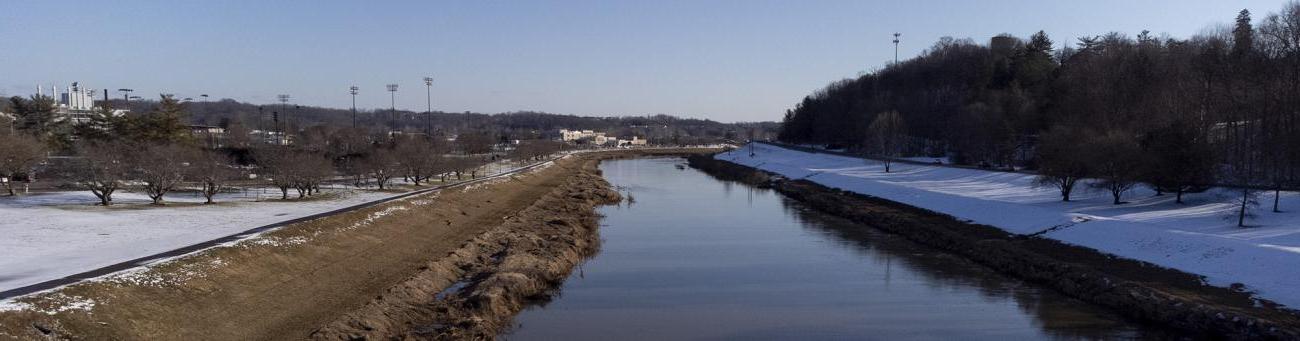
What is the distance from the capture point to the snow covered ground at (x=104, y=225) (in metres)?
17.5

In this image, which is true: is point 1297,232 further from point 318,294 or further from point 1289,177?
point 318,294

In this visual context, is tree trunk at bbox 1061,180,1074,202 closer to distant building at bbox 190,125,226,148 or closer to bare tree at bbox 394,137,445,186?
bare tree at bbox 394,137,445,186

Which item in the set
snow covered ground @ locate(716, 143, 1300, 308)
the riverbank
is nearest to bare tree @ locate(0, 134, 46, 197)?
the riverbank

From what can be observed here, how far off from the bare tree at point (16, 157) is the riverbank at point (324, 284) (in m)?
15.9

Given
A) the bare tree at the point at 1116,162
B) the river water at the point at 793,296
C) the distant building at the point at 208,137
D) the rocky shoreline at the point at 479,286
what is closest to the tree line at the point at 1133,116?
the bare tree at the point at 1116,162

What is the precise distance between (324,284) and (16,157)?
921 inches

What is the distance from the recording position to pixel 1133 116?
160ft

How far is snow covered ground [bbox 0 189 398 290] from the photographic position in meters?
17.5

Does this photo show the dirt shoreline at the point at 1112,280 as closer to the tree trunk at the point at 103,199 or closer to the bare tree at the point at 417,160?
the bare tree at the point at 417,160

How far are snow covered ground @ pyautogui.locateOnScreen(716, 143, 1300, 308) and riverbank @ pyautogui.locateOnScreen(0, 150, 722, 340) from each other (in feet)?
58.2

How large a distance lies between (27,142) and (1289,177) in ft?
183

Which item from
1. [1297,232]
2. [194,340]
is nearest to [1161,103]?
[1297,232]

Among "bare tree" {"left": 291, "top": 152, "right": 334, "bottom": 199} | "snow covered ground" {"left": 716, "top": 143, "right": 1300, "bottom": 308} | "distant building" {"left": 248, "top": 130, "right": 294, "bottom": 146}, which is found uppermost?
"distant building" {"left": 248, "top": 130, "right": 294, "bottom": 146}

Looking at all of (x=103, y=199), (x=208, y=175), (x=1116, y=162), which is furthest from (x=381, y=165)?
(x=1116, y=162)
